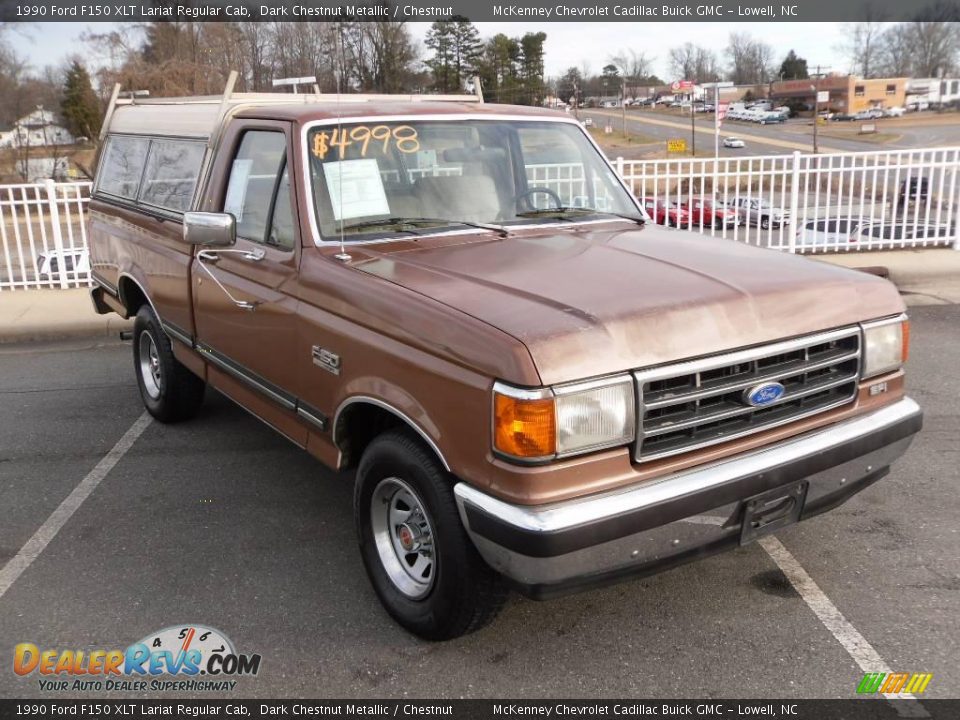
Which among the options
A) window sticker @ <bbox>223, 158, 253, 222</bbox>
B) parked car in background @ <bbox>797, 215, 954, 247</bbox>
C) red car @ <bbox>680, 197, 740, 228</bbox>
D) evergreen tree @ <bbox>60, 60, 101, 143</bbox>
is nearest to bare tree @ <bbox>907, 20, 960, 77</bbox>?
evergreen tree @ <bbox>60, 60, 101, 143</bbox>

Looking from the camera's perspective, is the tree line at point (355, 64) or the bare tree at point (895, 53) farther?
the bare tree at point (895, 53)

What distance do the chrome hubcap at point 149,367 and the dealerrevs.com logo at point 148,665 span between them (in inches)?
106

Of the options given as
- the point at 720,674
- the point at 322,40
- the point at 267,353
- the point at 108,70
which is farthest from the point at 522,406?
the point at 108,70

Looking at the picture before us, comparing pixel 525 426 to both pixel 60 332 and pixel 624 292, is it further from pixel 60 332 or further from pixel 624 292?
pixel 60 332

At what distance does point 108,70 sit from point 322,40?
127 feet

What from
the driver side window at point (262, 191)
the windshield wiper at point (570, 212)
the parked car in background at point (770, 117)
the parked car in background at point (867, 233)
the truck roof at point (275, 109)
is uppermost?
the parked car in background at point (770, 117)

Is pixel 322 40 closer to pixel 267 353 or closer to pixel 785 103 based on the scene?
pixel 267 353

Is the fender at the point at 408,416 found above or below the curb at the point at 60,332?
above

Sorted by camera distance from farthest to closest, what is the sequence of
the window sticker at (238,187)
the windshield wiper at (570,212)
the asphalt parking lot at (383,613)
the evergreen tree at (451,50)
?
the evergreen tree at (451,50) < the window sticker at (238,187) < the windshield wiper at (570,212) < the asphalt parking lot at (383,613)

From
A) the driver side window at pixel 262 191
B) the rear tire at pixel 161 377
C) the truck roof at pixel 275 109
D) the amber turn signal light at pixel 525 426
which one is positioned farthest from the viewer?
the rear tire at pixel 161 377

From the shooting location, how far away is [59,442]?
548 centimetres

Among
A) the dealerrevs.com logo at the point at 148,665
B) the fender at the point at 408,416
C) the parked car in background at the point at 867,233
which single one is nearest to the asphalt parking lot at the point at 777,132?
the parked car in background at the point at 867,233

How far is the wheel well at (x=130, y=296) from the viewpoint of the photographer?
5723 millimetres

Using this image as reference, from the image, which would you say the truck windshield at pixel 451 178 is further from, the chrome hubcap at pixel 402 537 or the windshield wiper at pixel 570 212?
the chrome hubcap at pixel 402 537
